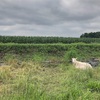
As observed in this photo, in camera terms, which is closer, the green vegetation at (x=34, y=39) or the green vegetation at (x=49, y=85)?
the green vegetation at (x=49, y=85)

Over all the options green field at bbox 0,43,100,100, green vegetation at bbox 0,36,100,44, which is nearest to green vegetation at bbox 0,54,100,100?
green field at bbox 0,43,100,100

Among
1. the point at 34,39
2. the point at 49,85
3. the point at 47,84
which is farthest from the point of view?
the point at 34,39

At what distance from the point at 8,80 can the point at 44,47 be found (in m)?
11.4

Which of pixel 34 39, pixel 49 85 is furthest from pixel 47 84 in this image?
pixel 34 39

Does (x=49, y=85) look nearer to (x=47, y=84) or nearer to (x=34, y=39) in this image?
(x=47, y=84)

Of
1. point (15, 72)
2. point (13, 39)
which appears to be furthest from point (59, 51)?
point (15, 72)

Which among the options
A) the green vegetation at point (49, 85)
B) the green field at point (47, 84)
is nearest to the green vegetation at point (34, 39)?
the green field at point (47, 84)

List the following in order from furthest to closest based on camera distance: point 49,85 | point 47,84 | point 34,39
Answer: point 34,39 → point 47,84 → point 49,85

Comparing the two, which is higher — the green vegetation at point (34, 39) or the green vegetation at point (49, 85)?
the green vegetation at point (34, 39)

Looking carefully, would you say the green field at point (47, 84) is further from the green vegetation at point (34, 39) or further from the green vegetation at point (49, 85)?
the green vegetation at point (34, 39)

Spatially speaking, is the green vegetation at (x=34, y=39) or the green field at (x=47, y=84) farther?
the green vegetation at (x=34, y=39)

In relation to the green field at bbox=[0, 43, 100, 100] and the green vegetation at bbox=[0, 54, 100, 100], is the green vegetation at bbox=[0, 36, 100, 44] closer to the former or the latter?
the green field at bbox=[0, 43, 100, 100]

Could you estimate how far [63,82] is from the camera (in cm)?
702

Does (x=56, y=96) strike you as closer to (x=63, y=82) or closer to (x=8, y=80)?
(x=63, y=82)
